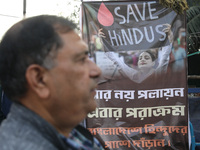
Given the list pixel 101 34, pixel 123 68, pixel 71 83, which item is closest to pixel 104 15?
pixel 101 34

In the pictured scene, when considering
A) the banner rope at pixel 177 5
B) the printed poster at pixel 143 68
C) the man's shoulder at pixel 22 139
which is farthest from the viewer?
the printed poster at pixel 143 68

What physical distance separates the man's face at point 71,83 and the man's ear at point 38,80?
2 cm

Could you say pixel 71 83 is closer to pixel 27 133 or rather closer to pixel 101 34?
pixel 27 133

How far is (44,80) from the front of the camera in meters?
0.85

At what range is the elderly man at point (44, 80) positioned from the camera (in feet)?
2.71

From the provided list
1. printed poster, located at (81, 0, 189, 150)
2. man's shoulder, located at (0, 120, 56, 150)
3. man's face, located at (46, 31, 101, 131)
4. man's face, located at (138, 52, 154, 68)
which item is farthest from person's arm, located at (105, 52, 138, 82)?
man's shoulder, located at (0, 120, 56, 150)

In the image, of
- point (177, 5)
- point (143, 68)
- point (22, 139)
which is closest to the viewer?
point (22, 139)

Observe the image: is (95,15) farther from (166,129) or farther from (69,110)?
(69,110)

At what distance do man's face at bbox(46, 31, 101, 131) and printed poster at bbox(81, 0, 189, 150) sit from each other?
113 inches

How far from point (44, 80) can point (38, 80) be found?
0.02 meters

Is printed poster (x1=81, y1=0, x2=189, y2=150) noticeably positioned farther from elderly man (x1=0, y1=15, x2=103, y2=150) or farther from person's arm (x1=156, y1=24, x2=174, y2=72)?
elderly man (x1=0, y1=15, x2=103, y2=150)

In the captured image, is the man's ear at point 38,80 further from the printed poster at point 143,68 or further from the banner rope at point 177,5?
the banner rope at point 177,5

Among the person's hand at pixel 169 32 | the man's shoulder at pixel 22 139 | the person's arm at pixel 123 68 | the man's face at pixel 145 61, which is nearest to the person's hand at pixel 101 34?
the person's arm at pixel 123 68

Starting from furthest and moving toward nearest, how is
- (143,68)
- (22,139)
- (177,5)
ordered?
(143,68)
(177,5)
(22,139)
